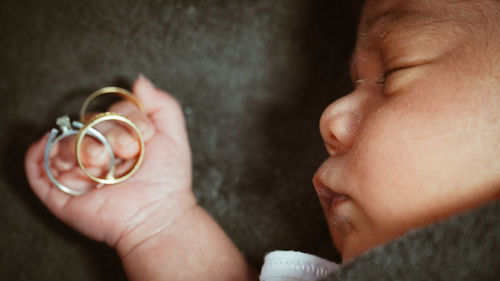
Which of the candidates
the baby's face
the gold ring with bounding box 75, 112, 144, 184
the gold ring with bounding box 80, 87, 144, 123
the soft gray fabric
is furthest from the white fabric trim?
the gold ring with bounding box 80, 87, 144, 123

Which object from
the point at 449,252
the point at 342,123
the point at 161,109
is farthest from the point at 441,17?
the point at 161,109

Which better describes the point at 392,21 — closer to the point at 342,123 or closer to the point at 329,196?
the point at 342,123

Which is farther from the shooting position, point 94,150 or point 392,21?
point 94,150

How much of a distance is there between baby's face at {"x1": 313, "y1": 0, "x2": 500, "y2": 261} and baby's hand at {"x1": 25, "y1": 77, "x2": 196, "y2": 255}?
348mm

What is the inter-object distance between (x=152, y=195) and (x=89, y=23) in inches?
16.2

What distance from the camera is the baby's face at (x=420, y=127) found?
1.90 feet

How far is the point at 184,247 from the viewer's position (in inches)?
32.7

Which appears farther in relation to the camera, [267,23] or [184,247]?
[267,23]

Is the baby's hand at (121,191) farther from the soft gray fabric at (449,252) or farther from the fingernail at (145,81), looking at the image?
the soft gray fabric at (449,252)

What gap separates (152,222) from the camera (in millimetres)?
854

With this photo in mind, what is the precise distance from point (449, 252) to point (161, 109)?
2.06 ft

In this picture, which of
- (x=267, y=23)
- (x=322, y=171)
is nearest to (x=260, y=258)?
(x=322, y=171)

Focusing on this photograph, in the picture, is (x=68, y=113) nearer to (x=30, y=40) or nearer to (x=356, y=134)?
(x=30, y=40)

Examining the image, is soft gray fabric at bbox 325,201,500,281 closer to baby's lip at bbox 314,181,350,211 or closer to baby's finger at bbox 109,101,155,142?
baby's lip at bbox 314,181,350,211
